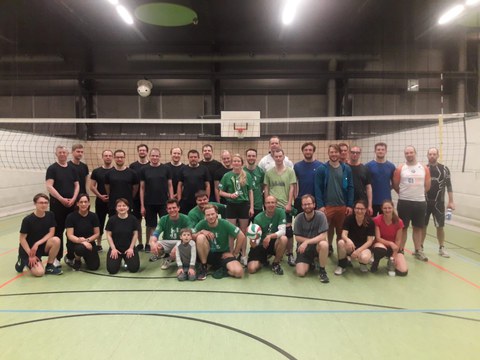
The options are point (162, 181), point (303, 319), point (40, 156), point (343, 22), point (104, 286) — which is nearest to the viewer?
point (303, 319)

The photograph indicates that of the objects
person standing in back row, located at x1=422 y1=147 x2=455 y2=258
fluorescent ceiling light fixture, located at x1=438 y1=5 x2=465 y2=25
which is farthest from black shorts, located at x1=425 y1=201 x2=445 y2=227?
fluorescent ceiling light fixture, located at x1=438 y1=5 x2=465 y2=25

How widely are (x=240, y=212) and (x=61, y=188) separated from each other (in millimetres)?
2695

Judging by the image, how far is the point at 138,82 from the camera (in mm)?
14281

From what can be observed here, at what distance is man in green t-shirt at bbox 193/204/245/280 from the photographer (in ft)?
14.2

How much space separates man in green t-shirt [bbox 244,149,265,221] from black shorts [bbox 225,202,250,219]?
0.17 m

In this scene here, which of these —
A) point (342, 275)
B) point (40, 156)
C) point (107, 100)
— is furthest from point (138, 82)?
point (342, 275)

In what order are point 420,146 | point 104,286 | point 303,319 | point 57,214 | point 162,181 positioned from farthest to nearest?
point 420,146 → point 162,181 → point 57,214 → point 104,286 → point 303,319

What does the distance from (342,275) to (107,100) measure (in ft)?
Result: 45.3

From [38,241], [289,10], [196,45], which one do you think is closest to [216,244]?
[38,241]

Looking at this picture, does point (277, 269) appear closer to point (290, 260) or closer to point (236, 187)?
point (290, 260)

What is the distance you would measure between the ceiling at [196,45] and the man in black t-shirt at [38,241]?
848 centimetres

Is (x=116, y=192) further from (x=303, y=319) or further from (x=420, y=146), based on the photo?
(x=420, y=146)

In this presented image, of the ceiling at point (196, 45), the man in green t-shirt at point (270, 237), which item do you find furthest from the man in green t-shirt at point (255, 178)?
the ceiling at point (196, 45)

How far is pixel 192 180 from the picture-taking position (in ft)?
17.1
